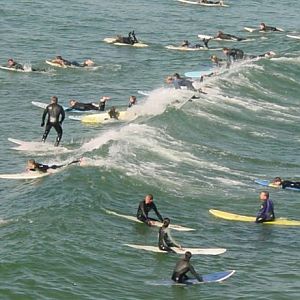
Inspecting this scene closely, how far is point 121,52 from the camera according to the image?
67750mm

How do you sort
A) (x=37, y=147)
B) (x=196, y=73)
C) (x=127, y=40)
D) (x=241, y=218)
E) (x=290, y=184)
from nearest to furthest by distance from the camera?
1. (x=241, y=218)
2. (x=290, y=184)
3. (x=37, y=147)
4. (x=196, y=73)
5. (x=127, y=40)

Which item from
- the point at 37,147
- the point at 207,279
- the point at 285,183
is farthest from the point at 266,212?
the point at 37,147

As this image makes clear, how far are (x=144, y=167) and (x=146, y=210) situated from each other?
7387 mm

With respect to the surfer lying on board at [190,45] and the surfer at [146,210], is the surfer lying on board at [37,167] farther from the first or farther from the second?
the surfer lying on board at [190,45]

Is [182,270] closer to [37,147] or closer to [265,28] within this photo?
[37,147]

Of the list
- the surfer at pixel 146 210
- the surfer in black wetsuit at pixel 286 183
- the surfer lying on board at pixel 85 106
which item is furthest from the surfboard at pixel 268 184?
the surfer lying on board at pixel 85 106

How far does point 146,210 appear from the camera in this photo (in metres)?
30.0

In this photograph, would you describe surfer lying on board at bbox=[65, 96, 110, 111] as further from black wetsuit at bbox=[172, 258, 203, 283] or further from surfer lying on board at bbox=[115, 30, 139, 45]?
black wetsuit at bbox=[172, 258, 203, 283]

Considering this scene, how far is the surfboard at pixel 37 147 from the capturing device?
39812 mm

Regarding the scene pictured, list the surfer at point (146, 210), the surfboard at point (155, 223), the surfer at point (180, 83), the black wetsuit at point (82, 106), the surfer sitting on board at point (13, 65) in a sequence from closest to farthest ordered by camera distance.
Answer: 1. the surfer at point (146, 210)
2. the surfboard at point (155, 223)
3. the black wetsuit at point (82, 106)
4. the surfer at point (180, 83)
5. the surfer sitting on board at point (13, 65)

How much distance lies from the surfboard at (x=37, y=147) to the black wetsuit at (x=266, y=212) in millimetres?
11260

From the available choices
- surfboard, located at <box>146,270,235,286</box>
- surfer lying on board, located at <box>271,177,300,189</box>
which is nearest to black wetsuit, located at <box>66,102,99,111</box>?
surfer lying on board, located at <box>271,177,300,189</box>

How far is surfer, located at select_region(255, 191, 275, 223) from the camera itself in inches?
1217

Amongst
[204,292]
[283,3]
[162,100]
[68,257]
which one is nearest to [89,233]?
[68,257]
